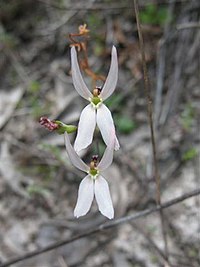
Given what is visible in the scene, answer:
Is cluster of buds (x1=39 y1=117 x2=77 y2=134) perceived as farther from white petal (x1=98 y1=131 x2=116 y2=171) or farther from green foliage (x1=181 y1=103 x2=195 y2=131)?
green foliage (x1=181 y1=103 x2=195 y2=131)

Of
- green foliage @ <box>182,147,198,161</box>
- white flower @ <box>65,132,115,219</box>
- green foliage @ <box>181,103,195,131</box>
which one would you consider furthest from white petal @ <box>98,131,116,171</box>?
green foliage @ <box>181,103,195,131</box>

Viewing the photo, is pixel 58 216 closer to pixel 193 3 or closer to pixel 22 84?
pixel 22 84

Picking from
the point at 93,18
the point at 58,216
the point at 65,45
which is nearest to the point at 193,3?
the point at 93,18

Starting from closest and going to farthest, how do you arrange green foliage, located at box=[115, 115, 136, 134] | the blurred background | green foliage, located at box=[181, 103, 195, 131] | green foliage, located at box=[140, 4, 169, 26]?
1. the blurred background
2. green foliage, located at box=[181, 103, 195, 131]
3. green foliage, located at box=[115, 115, 136, 134]
4. green foliage, located at box=[140, 4, 169, 26]

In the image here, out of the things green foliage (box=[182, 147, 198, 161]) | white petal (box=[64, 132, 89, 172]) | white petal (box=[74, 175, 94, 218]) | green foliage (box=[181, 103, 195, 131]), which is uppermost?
white petal (box=[64, 132, 89, 172])

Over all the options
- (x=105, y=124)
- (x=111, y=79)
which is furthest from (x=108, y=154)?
(x=111, y=79)

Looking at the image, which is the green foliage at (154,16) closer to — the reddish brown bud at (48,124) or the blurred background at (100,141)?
the blurred background at (100,141)

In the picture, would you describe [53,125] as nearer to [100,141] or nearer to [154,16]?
[100,141]
